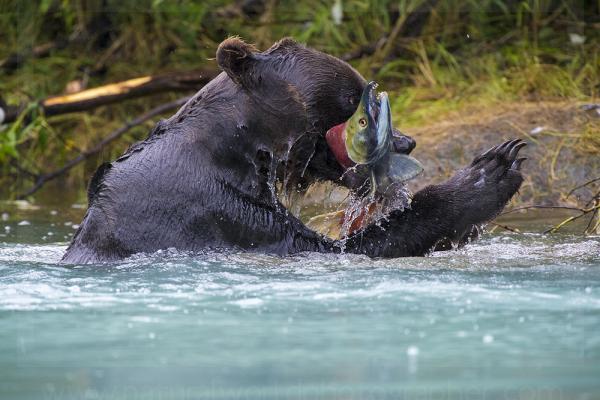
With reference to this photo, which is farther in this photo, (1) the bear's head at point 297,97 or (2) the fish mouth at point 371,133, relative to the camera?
(1) the bear's head at point 297,97

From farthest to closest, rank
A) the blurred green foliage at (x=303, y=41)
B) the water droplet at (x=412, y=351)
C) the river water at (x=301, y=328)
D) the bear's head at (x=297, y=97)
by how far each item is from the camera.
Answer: the blurred green foliage at (x=303, y=41) → the bear's head at (x=297, y=97) → the water droplet at (x=412, y=351) → the river water at (x=301, y=328)

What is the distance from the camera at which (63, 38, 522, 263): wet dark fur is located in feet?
15.8

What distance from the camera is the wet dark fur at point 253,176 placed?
15.8ft

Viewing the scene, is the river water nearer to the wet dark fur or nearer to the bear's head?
the wet dark fur

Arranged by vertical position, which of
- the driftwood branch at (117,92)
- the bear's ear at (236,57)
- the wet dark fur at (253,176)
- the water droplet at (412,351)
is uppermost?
the driftwood branch at (117,92)

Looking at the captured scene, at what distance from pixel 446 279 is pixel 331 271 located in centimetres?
51

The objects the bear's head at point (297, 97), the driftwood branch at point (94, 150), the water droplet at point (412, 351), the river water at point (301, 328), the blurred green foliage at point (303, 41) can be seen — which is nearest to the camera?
the river water at point (301, 328)

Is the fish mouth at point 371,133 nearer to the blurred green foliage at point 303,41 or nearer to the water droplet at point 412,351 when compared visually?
the water droplet at point 412,351

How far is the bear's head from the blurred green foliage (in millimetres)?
3709

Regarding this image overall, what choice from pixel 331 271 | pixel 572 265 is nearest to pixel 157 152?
pixel 331 271

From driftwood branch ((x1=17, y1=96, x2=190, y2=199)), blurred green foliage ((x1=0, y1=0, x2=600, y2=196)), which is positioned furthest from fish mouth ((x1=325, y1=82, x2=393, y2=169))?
driftwood branch ((x1=17, y1=96, x2=190, y2=199))

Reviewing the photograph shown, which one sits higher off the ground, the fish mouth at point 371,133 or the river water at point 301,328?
the fish mouth at point 371,133

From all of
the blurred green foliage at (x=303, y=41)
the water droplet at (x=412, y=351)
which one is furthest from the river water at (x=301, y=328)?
the blurred green foliage at (x=303, y=41)

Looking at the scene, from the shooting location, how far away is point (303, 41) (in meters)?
9.67
